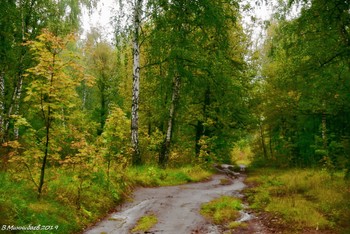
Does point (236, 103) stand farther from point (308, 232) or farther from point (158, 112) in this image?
point (308, 232)

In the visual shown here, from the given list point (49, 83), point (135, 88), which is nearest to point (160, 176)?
point (135, 88)

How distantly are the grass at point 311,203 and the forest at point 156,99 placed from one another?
0.49 feet

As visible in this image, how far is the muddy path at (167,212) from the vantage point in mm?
8008

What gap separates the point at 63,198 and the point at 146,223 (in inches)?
92.1

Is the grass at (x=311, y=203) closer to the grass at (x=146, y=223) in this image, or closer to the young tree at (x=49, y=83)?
the grass at (x=146, y=223)

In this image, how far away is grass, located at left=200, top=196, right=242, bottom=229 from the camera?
8.75 meters

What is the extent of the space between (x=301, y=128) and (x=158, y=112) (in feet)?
35.0

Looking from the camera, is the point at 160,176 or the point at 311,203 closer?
the point at 311,203

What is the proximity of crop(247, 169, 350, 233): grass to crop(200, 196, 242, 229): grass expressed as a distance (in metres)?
0.89

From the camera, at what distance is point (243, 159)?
2014 inches

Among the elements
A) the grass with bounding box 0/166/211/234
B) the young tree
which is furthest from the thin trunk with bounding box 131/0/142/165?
the young tree

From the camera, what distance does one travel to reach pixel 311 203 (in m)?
10.1

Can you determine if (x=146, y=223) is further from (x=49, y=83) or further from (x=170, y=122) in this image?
(x=170, y=122)

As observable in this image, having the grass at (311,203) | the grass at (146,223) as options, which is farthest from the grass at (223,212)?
the grass at (146,223)
